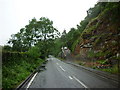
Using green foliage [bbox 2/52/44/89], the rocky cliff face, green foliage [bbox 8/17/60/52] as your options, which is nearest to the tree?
green foliage [bbox 8/17/60/52]

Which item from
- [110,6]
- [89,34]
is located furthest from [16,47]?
[110,6]

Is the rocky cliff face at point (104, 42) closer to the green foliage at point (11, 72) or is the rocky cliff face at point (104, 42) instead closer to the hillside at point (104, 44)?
the hillside at point (104, 44)

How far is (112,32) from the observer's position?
1133 inches

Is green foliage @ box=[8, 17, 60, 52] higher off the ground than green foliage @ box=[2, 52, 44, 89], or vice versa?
green foliage @ box=[8, 17, 60, 52]

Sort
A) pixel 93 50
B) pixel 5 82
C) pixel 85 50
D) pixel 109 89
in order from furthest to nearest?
pixel 85 50 < pixel 93 50 < pixel 5 82 < pixel 109 89

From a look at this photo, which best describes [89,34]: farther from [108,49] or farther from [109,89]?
[109,89]

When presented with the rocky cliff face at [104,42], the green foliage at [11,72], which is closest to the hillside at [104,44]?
the rocky cliff face at [104,42]

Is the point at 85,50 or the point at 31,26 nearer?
the point at 85,50

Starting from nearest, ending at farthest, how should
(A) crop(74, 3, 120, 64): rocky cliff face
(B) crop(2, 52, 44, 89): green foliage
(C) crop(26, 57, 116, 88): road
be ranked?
1. (B) crop(2, 52, 44, 89): green foliage
2. (C) crop(26, 57, 116, 88): road
3. (A) crop(74, 3, 120, 64): rocky cliff face

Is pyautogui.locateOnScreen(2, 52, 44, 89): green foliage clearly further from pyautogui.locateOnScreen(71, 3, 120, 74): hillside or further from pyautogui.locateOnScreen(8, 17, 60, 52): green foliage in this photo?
pyautogui.locateOnScreen(8, 17, 60, 52): green foliage

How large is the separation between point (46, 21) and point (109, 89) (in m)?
48.1

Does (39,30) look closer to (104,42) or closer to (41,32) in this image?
(41,32)

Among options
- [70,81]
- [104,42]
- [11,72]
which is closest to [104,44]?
[104,42]

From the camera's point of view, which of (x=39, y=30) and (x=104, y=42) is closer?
(x=104, y=42)
